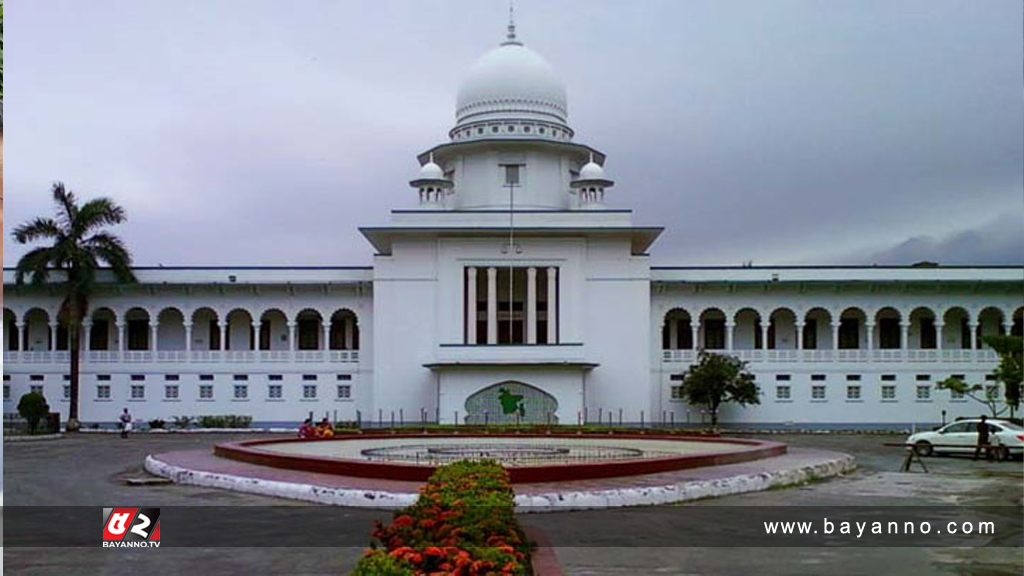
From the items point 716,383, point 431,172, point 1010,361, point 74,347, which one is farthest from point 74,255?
point 1010,361

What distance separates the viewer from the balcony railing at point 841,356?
46.3 m

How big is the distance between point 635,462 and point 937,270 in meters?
33.5

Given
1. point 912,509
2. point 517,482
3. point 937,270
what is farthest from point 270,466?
point 937,270

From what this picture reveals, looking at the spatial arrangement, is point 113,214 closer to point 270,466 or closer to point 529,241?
point 529,241

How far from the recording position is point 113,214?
4466 cm

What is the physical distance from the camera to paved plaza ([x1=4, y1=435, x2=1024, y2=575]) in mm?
10516

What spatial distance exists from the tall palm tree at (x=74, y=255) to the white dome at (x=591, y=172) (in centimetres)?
1899

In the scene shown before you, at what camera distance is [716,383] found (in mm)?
43156

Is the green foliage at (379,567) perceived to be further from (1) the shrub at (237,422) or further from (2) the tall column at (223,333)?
(2) the tall column at (223,333)

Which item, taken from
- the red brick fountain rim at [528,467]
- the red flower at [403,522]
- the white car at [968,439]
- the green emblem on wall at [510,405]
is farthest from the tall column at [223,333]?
the red flower at [403,522]

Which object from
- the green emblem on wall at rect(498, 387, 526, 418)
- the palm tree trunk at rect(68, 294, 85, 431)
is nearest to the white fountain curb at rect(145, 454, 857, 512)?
the green emblem on wall at rect(498, 387, 526, 418)

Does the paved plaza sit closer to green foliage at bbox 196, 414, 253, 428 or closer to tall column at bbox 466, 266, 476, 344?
green foliage at bbox 196, 414, 253, 428

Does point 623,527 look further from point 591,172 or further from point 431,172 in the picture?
point 431,172

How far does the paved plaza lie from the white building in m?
17.4
